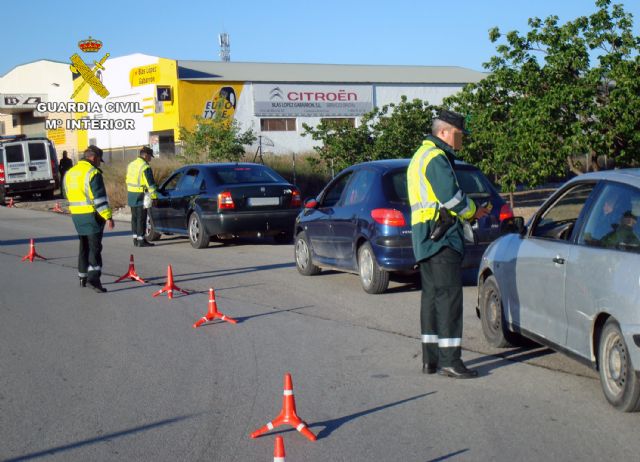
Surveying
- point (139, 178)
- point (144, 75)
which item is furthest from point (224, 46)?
point (139, 178)

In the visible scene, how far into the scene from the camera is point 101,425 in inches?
236

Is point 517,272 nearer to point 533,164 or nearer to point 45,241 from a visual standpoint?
point 533,164

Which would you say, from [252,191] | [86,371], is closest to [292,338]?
[86,371]

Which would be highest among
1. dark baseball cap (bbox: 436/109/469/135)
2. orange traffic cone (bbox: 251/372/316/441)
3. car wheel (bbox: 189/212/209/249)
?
dark baseball cap (bbox: 436/109/469/135)

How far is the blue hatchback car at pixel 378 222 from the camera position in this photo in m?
10.6

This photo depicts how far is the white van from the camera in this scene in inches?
1369

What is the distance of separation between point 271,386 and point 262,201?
396 inches

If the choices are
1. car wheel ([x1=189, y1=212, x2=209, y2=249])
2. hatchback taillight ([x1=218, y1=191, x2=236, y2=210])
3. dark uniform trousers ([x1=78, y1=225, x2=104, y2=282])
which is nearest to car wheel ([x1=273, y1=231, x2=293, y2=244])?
car wheel ([x1=189, y1=212, x2=209, y2=249])

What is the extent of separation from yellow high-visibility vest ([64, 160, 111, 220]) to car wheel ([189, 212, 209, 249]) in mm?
4663

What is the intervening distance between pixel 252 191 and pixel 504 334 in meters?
9.56

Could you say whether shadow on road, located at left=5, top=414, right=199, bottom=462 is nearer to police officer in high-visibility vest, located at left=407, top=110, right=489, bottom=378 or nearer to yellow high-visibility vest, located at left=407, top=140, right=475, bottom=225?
police officer in high-visibility vest, located at left=407, top=110, right=489, bottom=378

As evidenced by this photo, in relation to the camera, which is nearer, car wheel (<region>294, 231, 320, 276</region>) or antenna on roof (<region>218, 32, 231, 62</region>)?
car wheel (<region>294, 231, 320, 276</region>)

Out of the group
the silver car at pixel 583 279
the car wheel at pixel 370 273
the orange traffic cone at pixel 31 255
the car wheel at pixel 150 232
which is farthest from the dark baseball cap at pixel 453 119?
the car wheel at pixel 150 232

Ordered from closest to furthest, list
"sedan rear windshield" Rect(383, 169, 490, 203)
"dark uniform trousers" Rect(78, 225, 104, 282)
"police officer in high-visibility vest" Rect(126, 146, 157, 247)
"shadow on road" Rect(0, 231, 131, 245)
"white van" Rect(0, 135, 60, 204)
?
1. "sedan rear windshield" Rect(383, 169, 490, 203)
2. "dark uniform trousers" Rect(78, 225, 104, 282)
3. "police officer in high-visibility vest" Rect(126, 146, 157, 247)
4. "shadow on road" Rect(0, 231, 131, 245)
5. "white van" Rect(0, 135, 60, 204)
